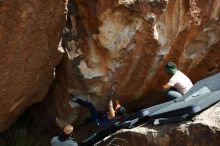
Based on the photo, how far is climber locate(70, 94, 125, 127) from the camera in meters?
9.05

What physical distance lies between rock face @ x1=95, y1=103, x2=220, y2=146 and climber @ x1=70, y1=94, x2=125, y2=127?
0.82 m

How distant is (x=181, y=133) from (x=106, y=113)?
7.38 ft

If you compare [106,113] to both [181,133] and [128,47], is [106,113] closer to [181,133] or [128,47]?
[128,47]

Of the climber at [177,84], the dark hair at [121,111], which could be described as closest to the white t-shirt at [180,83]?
the climber at [177,84]

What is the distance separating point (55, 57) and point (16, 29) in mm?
1189

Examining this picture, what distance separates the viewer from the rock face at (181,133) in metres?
7.27

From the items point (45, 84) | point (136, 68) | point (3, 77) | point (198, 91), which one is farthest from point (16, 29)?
point (198, 91)

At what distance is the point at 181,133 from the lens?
24.6 ft

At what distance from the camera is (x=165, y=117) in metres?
7.86

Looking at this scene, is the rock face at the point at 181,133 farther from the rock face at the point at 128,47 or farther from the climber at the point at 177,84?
the rock face at the point at 128,47

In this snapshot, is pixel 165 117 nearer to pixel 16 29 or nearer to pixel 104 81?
pixel 104 81

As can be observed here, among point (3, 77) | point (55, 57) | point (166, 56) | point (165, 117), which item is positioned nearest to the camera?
point (165, 117)

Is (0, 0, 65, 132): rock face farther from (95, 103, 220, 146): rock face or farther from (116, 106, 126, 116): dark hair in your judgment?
(95, 103, 220, 146): rock face

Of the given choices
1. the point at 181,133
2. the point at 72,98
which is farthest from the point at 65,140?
the point at 181,133
